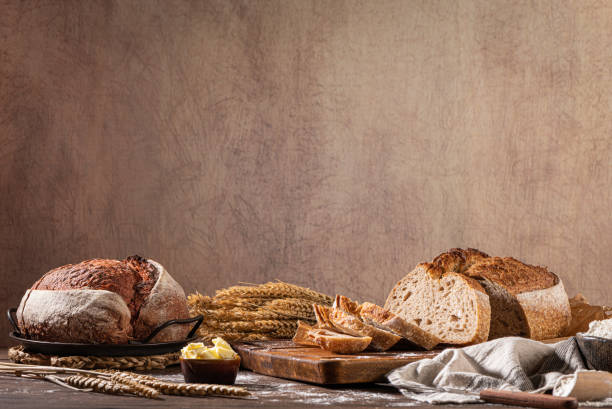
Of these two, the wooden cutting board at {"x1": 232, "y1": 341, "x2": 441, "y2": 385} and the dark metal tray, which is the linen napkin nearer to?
the wooden cutting board at {"x1": 232, "y1": 341, "x2": 441, "y2": 385}

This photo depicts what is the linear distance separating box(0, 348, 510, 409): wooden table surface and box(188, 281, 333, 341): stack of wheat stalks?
0.56 meters

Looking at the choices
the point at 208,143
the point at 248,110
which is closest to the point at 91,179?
the point at 208,143

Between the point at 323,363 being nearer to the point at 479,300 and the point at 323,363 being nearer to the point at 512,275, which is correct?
the point at 479,300

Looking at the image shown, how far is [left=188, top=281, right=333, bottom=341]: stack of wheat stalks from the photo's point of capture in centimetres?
246

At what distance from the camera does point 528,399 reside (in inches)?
60.1

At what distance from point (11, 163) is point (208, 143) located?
1038 millimetres

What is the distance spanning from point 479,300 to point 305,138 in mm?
1723

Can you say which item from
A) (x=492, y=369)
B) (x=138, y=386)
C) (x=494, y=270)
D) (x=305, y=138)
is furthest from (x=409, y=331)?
(x=305, y=138)

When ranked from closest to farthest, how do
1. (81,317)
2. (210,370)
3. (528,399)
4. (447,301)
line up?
(528,399) < (210,370) < (81,317) < (447,301)

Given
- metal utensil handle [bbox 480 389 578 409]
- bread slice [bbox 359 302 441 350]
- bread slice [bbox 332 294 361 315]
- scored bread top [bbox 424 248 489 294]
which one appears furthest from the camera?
scored bread top [bbox 424 248 489 294]

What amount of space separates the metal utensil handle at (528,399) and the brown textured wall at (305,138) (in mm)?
2209

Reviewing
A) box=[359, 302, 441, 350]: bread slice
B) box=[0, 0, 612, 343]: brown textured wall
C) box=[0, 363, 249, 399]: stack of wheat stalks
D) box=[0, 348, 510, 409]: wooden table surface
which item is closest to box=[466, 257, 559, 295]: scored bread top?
box=[359, 302, 441, 350]: bread slice

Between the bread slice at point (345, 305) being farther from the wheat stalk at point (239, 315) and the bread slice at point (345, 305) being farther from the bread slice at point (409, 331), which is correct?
the wheat stalk at point (239, 315)

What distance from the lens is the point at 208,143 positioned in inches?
147
